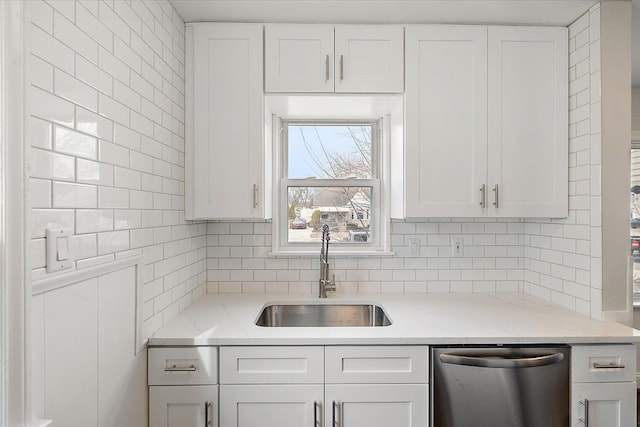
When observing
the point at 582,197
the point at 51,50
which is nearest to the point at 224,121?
the point at 51,50

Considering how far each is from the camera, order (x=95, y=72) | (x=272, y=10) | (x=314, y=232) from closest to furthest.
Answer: (x=95, y=72) < (x=272, y=10) < (x=314, y=232)

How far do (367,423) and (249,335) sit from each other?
0.60 metres

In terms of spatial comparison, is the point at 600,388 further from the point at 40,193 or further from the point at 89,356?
the point at 40,193

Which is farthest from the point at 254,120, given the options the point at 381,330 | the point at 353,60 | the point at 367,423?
the point at 367,423

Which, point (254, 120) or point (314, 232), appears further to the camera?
point (314, 232)

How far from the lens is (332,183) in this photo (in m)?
2.42

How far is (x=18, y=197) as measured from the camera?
86cm

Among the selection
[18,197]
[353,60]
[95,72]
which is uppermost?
[353,60]

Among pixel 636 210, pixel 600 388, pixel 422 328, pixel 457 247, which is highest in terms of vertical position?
pixel 636 210

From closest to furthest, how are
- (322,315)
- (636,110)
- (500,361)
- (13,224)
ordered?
(13,224)
(500,361)
(322,315)
(636,110)

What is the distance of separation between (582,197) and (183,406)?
6.84 feet

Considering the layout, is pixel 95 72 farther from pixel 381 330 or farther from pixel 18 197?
pixel 381 330

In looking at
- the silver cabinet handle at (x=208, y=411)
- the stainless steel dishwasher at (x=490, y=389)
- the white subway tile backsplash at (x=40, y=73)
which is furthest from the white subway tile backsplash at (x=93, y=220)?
the stainless steel dishwasher at (x=490, y=389)

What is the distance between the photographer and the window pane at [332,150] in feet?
7.97
